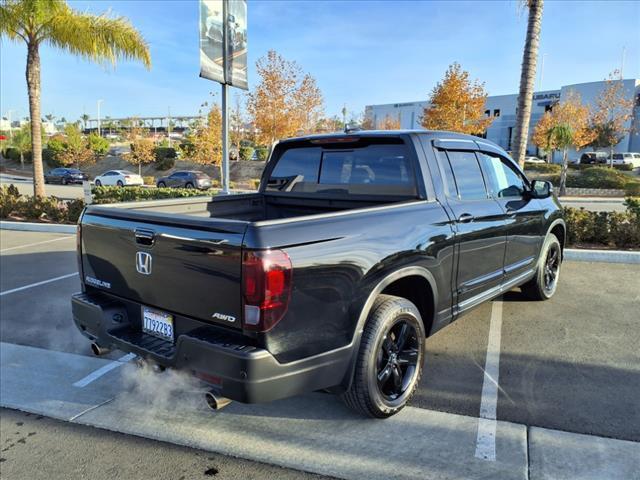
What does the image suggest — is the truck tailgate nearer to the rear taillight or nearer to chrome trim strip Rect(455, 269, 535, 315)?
the rear taillight

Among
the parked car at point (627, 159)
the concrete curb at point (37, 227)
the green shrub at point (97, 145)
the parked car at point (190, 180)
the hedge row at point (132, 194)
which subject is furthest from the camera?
the green shrub at point (97, 145)

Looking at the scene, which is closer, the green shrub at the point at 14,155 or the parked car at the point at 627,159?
the parked car at the point at 627,159

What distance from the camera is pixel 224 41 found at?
28.0 ft

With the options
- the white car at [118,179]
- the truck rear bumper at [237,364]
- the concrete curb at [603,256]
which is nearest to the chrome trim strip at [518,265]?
the truck rear bumper at [237,364]

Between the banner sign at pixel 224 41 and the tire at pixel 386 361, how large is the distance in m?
6.53

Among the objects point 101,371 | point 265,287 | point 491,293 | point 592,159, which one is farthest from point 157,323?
point 592,159

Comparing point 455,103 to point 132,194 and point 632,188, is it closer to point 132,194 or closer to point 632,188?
point 632,188

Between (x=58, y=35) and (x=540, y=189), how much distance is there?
43.2ft

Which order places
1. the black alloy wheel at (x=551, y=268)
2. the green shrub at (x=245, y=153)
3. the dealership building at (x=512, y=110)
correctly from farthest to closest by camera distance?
1. the dealership building at (x=512, y=110)
2. the green shrub at (x=245, y=153)
3. the black alloy wheel at (x=551, y=268)

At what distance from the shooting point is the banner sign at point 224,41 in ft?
27.2

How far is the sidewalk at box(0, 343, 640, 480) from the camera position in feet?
8.77

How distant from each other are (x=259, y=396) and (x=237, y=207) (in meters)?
2.31

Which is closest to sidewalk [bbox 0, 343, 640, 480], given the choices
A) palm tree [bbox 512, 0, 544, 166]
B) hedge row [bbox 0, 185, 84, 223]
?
palm tree [bbox 512, 0, 544, 166]

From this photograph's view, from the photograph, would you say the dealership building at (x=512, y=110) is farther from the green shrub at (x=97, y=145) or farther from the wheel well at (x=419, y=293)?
the wheel well at (x=419, y=293)
